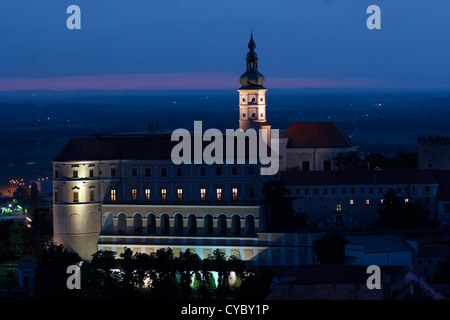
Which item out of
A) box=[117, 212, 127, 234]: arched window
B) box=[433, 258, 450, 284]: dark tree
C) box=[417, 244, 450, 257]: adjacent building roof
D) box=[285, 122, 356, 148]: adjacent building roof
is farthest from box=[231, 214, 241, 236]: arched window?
box=[433, 258, 450, 284]: dark tree

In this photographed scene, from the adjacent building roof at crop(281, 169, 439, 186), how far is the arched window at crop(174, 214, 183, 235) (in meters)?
10.1

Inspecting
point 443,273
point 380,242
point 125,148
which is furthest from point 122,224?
point 443,273

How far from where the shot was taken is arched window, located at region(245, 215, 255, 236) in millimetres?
104250

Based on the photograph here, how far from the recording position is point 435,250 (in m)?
99.4

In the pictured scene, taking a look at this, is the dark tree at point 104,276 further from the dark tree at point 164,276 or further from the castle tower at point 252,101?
the castle tower at point 252,101

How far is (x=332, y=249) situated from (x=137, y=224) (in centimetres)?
1960

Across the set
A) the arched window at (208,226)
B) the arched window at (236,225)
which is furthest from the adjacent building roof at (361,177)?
the arched window at (208,226)

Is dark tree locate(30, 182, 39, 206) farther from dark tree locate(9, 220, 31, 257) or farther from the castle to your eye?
the castle

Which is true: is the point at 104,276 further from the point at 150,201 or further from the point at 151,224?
the point at 150,201
